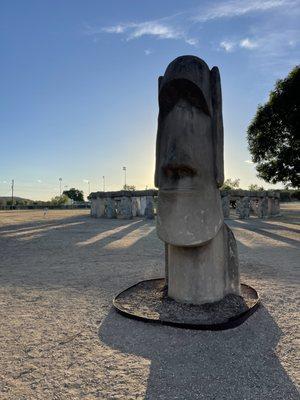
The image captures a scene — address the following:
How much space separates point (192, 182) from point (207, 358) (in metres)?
2.10

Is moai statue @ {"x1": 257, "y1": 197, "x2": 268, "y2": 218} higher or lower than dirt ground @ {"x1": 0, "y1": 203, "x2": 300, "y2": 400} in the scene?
higher

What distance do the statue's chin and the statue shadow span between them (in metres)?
1.09

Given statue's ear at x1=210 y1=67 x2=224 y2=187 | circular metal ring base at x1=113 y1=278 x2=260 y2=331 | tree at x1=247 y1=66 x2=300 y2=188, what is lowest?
circular metal ring base at x1=113 y1=278 x2=260 y2=331

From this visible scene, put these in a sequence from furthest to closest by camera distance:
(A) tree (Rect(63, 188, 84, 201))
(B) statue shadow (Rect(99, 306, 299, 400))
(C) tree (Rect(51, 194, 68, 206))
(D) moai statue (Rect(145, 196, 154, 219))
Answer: (A) tree (Rect(63, 188, 84, 201))
(C) tree (Rect(51, 194, 68, 206))
(D) moai statue (Rect(145, 196, 154, 219))
(B) statue shadow (Rect(99, 306, 299, 400))

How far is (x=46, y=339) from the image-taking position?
3699 millimetres

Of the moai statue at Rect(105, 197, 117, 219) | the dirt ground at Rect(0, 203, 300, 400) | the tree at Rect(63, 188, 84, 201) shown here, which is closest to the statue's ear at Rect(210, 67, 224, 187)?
the dirt ground at Rect(0, 203, 300, 400)

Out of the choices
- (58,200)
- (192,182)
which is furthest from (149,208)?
(58,200)

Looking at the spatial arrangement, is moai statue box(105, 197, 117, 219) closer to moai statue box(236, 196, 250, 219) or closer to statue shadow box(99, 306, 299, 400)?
moai statue box(236, 196, 250, 219)

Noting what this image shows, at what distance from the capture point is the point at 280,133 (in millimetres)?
19531

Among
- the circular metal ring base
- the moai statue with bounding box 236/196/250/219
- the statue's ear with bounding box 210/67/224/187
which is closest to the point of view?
the circular metal ring base

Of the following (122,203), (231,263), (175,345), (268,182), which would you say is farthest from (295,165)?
(175,345)

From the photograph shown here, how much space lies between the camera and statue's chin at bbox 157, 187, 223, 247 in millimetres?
4289

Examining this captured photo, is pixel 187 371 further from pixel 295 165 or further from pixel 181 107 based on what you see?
pixel 295 165

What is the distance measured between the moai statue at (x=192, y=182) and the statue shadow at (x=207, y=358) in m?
0.80
